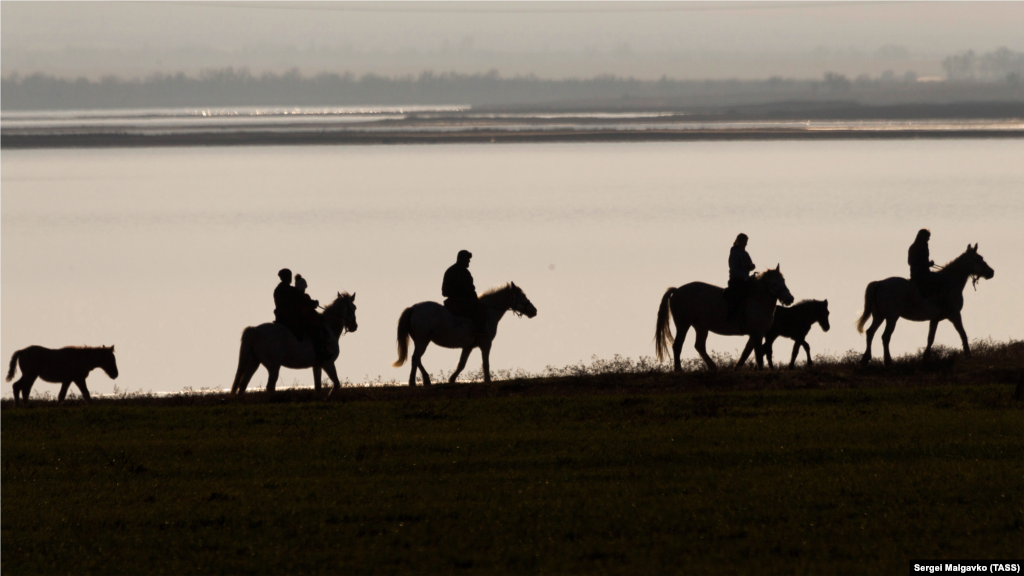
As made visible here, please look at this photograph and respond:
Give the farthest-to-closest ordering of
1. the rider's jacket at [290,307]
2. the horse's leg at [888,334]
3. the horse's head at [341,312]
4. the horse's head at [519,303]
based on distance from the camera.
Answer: the horse's leg at [888,334]
the horse's head at [519,303]
the horse's head at [341,312]
the rider's jacket at [290,307]

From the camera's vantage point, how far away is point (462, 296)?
70.0 feet

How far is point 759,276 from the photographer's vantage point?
21656mm

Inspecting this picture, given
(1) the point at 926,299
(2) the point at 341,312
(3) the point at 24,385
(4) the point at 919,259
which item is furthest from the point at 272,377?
(1) the point at 926,299

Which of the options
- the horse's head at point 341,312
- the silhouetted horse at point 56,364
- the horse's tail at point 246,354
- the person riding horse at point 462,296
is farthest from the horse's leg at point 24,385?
the person riding horse at point 462,296

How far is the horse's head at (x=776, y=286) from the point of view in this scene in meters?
21.1

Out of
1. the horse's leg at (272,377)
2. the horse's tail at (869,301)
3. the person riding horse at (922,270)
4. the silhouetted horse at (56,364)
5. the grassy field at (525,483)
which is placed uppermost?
the person riding horse at (922,270)

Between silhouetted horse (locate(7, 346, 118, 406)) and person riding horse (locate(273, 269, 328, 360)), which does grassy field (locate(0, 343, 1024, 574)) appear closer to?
person riding horse (locate(273, 269, 328, 360))

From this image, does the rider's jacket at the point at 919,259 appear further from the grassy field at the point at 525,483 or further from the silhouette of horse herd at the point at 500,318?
the grassy field at the point at 525,483

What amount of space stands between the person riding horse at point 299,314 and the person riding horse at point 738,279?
23.7ft

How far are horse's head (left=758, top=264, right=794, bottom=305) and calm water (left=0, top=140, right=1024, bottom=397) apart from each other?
8921mm

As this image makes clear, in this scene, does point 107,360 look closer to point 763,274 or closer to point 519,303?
point 519,303

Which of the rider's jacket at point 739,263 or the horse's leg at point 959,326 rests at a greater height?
the rider's jacket at point 739,263

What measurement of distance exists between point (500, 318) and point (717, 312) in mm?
3974

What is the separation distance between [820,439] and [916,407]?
9.67ft
